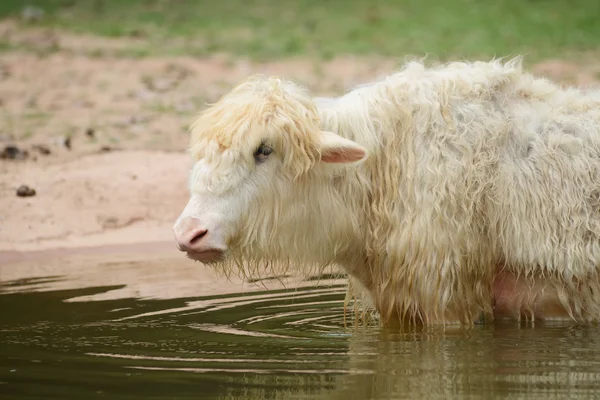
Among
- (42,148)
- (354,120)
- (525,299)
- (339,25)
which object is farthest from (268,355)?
(339,25)

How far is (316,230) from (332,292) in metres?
1.97

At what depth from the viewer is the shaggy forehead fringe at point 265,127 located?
21.0ft

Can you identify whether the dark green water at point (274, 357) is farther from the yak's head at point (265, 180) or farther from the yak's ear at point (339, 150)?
the yak's ear at point (339, 150)

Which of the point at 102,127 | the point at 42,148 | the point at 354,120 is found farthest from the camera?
the point at 102,127

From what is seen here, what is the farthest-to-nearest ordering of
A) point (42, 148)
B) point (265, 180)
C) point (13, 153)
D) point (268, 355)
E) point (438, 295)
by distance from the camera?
point (42, 148), point (13, 153), point (438, 295), point (265, 180), point (268, 355)

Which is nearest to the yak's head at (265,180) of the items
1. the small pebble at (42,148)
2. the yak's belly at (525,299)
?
the yak's belly at (525,299)

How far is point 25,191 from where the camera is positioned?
37.4ft

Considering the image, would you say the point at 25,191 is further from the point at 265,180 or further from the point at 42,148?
the point at 265,180

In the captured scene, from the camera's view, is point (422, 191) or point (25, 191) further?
point (25, 191)

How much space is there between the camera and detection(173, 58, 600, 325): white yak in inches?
255

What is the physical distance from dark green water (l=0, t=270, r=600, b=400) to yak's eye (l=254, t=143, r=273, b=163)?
1.08m

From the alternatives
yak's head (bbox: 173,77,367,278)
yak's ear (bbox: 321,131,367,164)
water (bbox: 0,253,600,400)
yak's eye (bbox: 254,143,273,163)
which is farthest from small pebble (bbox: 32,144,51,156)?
yak's ear (bbox: 321,131,367,164)

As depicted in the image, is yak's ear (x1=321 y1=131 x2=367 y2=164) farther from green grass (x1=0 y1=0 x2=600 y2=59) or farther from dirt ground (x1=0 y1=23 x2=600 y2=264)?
green grass (x1=0 y1=0 x2=600 y2=59)

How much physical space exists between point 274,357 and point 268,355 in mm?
68
